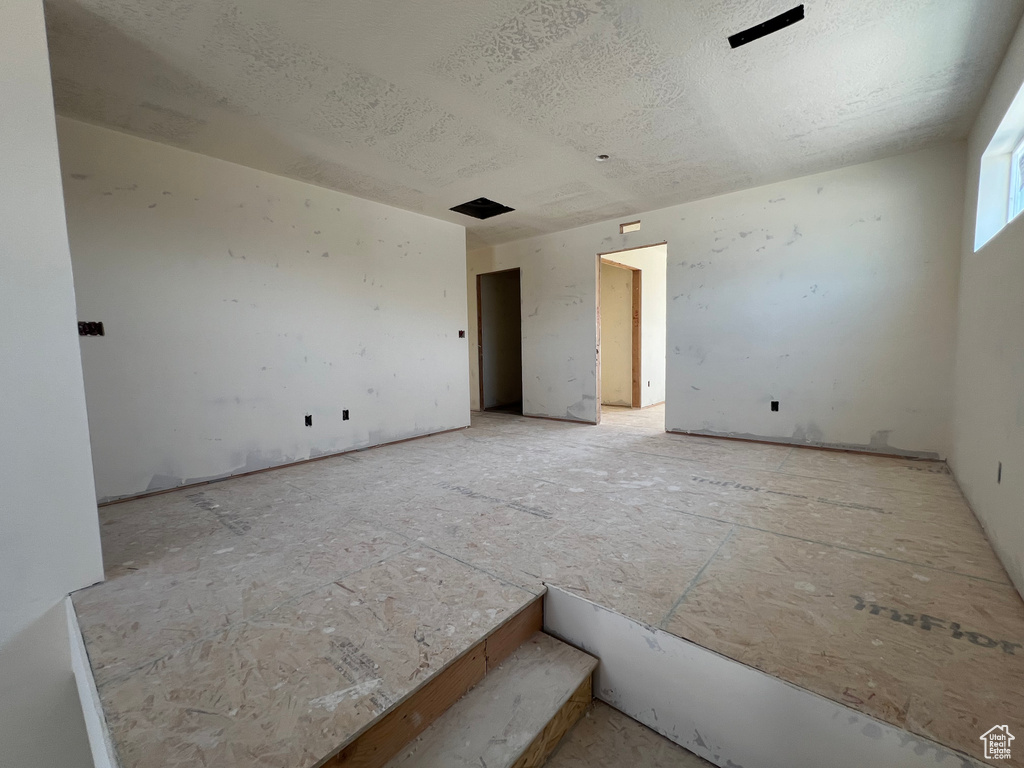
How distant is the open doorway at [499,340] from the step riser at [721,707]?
4.86 metres

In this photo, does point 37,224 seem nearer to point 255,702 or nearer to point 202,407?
point 202,407

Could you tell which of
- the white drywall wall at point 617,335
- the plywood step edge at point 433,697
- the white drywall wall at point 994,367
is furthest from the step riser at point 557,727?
the white drywall wall at point 617,335

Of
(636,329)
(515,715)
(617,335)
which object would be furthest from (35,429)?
(617,335)

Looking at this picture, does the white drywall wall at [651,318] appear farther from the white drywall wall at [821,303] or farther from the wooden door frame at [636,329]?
the white drywall wall at [821,303]

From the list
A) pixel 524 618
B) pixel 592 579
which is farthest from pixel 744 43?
pixel 524 618

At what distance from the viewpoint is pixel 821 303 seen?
3.75m

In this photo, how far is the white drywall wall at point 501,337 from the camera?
6.74 meters

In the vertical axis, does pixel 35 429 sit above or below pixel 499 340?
below

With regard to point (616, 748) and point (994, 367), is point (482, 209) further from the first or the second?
point (616, 748)

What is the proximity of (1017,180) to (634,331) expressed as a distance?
13.7 feet

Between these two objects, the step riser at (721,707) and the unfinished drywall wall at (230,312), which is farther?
the unfinished drywall wall at (230,312)

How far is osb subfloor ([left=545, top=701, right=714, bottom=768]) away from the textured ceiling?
2.72 m

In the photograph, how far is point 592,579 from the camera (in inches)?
68.1

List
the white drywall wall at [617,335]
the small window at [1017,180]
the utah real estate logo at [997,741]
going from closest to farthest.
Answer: the utah real estate logo at [997,741], the small window at [1017,180], the white drywall wall at [617,335]
